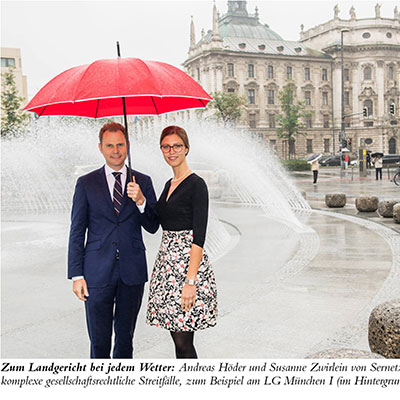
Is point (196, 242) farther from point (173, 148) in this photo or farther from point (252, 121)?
point (252, 121)

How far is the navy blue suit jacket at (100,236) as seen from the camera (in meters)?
3.17

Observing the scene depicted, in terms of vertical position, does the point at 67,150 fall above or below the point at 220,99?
below

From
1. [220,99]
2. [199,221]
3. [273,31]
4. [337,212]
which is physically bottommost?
[337,212]

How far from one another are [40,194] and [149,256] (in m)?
14.8

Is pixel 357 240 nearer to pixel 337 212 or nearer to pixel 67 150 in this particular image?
pixel 337 212

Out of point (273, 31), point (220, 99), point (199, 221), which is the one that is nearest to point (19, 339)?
point (199, 221)

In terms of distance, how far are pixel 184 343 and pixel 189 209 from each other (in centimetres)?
89

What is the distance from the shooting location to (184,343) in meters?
3.23

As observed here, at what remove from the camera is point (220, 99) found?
5194 cm

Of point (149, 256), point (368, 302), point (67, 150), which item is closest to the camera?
point (368, 302)

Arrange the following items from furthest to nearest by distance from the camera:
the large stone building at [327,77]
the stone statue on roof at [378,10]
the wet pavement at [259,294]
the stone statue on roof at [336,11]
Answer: the stone statue on roof at [378,10]
the stone statue on roof at [336,11]
the large stone building at [327,77]
the wet pavement at [259,294]

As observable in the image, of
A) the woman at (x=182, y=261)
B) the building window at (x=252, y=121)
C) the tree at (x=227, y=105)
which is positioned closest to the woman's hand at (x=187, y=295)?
the woman at (x=182, y=261)

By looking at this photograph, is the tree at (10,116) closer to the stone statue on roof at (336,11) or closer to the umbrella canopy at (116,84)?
the umbrella canopy at (116,84)

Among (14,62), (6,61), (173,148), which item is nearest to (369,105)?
(14,62)
